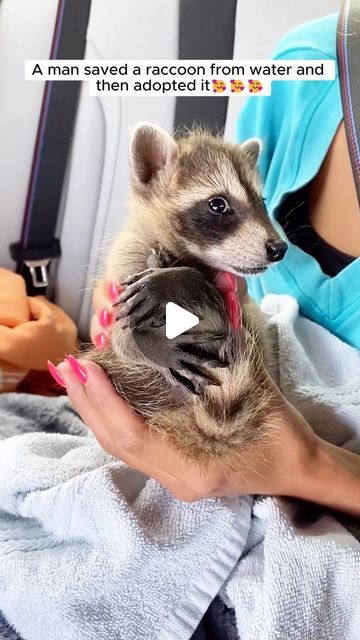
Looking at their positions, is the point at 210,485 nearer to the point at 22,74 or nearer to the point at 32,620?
the point at 32,620

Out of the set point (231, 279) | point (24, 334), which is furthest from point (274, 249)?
point (24, 334)

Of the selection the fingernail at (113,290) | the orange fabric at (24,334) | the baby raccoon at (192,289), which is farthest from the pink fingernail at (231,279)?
the orange fabric at (24,334)

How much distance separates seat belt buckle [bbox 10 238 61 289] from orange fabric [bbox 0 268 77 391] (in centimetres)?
4

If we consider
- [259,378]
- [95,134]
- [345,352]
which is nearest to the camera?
[259,378]

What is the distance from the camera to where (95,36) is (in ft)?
→ 3.94

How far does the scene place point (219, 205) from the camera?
732mm

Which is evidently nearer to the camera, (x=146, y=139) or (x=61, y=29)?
(x=146, y=139)

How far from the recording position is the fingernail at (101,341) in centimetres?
77

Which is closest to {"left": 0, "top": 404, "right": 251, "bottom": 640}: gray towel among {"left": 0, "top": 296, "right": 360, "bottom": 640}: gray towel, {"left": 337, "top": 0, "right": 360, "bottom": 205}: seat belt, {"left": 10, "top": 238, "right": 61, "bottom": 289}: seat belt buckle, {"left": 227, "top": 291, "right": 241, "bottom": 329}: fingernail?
{"left": 0, "top": 296, "right": 360, "bottom": 640}: gray towel

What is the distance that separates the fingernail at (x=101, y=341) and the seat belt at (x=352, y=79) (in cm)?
40

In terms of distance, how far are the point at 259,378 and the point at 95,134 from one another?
0.83 meters

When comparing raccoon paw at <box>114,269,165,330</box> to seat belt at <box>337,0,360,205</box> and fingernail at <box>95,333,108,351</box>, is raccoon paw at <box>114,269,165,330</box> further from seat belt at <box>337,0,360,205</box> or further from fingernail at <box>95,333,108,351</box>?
seat belt at <box>337,0,360,205</box>

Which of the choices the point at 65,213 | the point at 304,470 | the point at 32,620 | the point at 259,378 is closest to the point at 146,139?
the point at 259,378

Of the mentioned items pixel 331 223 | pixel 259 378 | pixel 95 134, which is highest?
pixel 95 134
